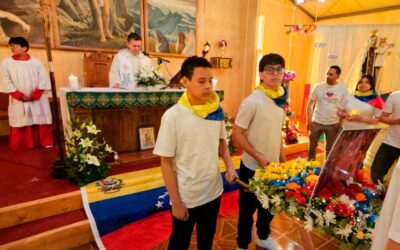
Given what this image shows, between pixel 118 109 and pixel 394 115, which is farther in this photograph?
pixel 118 109

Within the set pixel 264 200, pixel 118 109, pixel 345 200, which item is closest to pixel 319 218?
pixel 345 200

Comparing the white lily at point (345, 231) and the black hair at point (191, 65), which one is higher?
the black hair at point (191, 65)

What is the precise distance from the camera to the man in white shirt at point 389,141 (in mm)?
2783

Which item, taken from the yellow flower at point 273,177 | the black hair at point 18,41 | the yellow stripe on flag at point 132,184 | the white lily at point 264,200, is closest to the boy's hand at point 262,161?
the yellow flower at point 273,177

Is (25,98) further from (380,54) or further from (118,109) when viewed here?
(380,54)

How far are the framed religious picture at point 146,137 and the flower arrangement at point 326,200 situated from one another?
2735 millimetres

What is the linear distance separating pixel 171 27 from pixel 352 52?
4783mm

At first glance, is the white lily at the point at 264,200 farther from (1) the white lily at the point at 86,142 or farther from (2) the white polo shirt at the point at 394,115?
(1) the white lily at the point at 86,142

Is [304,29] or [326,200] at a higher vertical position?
[304,29]

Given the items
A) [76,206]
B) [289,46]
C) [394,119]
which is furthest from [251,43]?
[76,206]

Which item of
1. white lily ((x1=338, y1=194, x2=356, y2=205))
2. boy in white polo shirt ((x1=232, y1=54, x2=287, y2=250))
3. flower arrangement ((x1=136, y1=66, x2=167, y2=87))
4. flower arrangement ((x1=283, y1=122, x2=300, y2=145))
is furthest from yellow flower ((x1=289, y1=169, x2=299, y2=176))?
flower arrangement ((x1=283, y1=122, x2=300, y2=145))

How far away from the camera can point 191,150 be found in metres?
1.49

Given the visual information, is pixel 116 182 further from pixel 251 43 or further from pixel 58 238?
pixel 251 43

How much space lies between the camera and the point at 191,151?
4.88 feet
